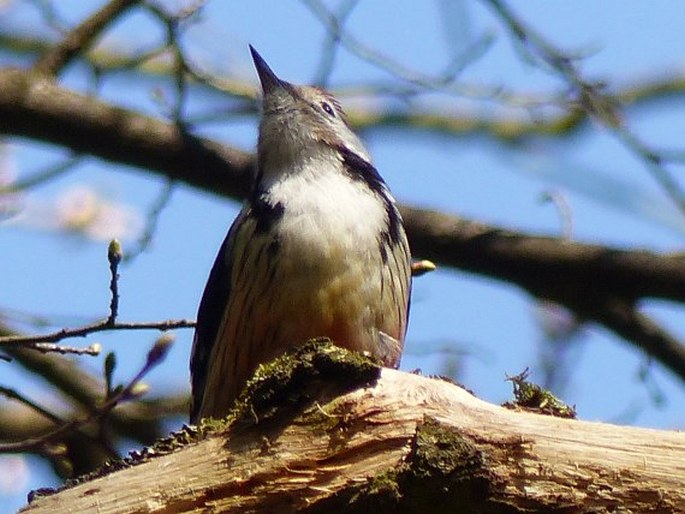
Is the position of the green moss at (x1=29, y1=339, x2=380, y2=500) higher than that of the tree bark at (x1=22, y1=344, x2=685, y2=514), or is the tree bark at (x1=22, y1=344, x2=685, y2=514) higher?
the green moss at (x1=29, y1=339, x2=380, y2=500)

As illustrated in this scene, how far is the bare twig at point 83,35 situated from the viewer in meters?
5.86

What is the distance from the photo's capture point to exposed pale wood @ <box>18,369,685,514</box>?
10.9 feet

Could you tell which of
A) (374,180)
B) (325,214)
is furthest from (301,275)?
(374,180)

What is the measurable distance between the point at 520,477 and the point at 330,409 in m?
0.52

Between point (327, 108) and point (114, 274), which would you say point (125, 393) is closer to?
point (114, 274)

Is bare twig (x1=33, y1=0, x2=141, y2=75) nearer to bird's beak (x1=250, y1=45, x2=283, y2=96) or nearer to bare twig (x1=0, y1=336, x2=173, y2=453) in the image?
bird's beak (x1=250, y1=45, x2=283, y2=96)

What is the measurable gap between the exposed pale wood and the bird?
966mm

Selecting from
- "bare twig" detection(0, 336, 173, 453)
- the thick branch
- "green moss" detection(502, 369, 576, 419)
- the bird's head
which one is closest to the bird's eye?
the bird's head

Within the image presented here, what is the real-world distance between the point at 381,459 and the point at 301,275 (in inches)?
48.1

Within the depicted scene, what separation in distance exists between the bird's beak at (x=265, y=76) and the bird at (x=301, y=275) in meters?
0.67

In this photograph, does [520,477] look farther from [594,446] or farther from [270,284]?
[270,284]

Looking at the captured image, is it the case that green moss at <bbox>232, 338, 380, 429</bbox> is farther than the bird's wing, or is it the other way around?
the bird's wing

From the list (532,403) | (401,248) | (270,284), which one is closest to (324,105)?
(401,248)

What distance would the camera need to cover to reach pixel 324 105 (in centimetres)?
582
